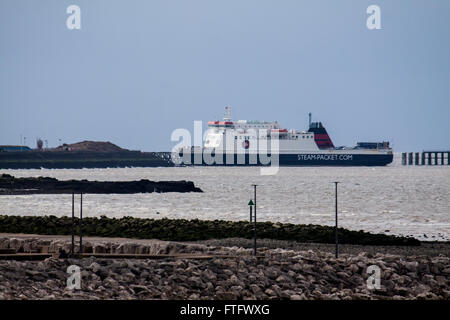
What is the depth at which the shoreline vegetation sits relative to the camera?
25.6 m

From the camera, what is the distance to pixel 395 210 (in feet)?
145

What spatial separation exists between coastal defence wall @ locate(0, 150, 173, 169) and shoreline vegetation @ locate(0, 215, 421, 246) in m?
121

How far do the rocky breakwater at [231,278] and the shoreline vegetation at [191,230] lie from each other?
564cm

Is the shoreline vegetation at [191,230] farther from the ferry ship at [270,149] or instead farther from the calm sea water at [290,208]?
the ferry ship at [270,149]

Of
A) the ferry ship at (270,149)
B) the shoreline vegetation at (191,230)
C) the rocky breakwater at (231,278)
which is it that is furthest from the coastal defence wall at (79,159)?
the rocky breakwater at (231,278)

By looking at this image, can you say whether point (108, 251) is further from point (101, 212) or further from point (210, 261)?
point (101, 212)

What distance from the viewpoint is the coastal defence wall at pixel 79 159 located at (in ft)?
494

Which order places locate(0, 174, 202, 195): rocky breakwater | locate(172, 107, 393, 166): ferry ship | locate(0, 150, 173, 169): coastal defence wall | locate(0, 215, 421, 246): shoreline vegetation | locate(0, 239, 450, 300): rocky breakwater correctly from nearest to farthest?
locate(0, 239, 450, 300): rocky breakwater < locate(0, 215, 421, 246): shoreline vegetation < locate(0, 174, 202, 195): rocky breakwater < locate(172, 107, 393, 166): ferry ship < locate(0, 150, 173, 169): coastal defence wall

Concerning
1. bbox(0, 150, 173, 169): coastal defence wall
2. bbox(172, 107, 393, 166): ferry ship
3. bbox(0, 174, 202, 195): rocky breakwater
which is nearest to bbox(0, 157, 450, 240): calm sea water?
bbox(0, 174, 202, 195): rocky breakwater

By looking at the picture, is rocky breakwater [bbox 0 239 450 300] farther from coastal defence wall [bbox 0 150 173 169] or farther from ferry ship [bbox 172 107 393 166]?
coastal defence wall [bbox 0 150 173 169]

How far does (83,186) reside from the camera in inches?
2522

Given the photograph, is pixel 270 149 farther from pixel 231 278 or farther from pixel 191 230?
pixel 231 278

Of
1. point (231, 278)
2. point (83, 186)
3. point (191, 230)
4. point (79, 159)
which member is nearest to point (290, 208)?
point (191, 230)
